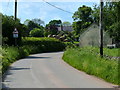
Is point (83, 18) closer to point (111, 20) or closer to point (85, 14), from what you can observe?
point (85, 14)

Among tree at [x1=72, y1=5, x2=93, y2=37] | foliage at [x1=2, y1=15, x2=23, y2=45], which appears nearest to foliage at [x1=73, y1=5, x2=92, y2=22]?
tree at [x1=72, y1=5, x2=93, y2=37]

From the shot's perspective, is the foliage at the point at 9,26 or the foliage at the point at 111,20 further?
the foliage at the point at 111,20

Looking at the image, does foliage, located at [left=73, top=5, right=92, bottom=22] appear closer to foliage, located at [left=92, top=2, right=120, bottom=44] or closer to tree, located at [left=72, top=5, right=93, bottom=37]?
tree, located at [left=72, top=5, right=93, bottom=37]

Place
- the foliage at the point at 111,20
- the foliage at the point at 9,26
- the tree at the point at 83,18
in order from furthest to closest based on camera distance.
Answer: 1. the tree at the point at 83,18
2. the foliage at the point at 111,20
3. the foliage at the point at 9,26

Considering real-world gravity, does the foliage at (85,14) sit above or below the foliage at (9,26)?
above

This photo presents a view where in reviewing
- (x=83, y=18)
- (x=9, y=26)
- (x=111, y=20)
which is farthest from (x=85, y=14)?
(x=9, y=26)

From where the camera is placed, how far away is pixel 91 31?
5831 cm

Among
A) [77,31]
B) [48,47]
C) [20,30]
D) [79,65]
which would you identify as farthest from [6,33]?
[77,31]

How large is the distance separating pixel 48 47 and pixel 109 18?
511 inches

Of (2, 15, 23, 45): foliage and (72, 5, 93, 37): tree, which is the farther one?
(72, 5, 93, 37): tree

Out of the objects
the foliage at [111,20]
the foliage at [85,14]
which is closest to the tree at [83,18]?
the foliage at [85,14]

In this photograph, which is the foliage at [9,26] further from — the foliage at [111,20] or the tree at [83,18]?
the tree at [83,18]

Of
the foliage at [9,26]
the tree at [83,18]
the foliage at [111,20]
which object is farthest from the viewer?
the tree at [83,18]

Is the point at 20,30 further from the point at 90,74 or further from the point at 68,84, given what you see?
the point at 68,84
